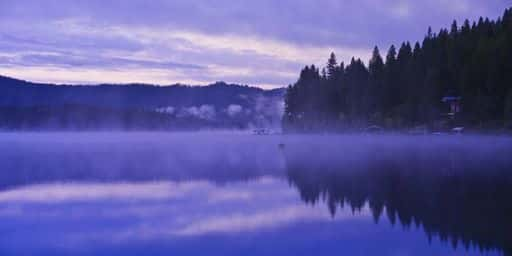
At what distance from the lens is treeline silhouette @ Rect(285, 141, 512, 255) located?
11.9 m

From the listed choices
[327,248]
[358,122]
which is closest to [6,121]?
[358,122]

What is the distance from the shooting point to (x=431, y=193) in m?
17.2

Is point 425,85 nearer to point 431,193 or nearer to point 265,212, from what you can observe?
point 431,193

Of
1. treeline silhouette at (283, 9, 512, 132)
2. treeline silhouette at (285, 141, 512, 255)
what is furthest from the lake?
treeline silhouette at (283, 9, 512, 132)

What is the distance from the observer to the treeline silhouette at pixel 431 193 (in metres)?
11.9

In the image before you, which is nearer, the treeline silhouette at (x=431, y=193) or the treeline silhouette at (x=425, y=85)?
the treeline silhouette at (x=431, y=193)

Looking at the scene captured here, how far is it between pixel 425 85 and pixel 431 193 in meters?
50.2

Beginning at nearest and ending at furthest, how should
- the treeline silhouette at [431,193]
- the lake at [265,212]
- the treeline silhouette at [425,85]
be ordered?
the lake at [265,212]
the treeline silhouette at [431,193]
the treeline silhouette at [425,85]

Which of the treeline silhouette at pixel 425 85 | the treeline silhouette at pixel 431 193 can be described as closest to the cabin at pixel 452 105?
the treeline silhouette at pixel 425 85

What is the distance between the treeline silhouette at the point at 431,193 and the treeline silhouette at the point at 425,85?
28928mm

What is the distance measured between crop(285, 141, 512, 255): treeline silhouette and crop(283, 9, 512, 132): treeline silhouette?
28928mm

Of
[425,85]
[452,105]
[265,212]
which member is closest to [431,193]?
[265,212]

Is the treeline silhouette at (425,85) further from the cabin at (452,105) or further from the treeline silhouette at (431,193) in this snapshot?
the treeline silhouette at (431,193)

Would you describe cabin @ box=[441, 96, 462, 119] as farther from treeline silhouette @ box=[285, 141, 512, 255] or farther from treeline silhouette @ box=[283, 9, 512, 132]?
treeline silhouette @ box=[285, 141, 512, 255]
